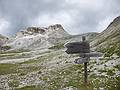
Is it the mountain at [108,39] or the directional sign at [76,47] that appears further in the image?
the mountain at [108,39]

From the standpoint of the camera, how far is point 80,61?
26.8 metres

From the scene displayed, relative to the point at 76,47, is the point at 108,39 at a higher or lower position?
higher

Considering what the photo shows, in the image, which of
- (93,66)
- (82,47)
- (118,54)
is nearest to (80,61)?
(82,47)

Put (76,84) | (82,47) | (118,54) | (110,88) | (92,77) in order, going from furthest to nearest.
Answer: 1. (118,54)
2. (92,77)
3. (76,84)
4. (110,88)
5. (82,47)

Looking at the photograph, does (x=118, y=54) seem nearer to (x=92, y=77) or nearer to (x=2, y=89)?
(x=92, y=77)

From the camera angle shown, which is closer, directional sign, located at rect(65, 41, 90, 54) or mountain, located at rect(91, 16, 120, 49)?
directional sign, located at rect(65, 41, 90, 54)

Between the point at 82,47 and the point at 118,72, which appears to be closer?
the point at 82,47

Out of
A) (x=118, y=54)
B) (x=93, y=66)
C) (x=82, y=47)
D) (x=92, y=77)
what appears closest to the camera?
(x=82, y=47)

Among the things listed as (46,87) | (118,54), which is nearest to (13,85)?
(46,87)

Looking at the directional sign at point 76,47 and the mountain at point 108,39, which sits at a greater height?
the mountain at point 108,39

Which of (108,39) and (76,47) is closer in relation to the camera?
(76,47)

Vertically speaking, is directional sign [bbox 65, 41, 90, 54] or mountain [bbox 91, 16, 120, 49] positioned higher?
mountain [bbox 91, 16, 120, 49]

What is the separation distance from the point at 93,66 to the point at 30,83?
15.8 meters

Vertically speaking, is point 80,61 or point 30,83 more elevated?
point 80,61
